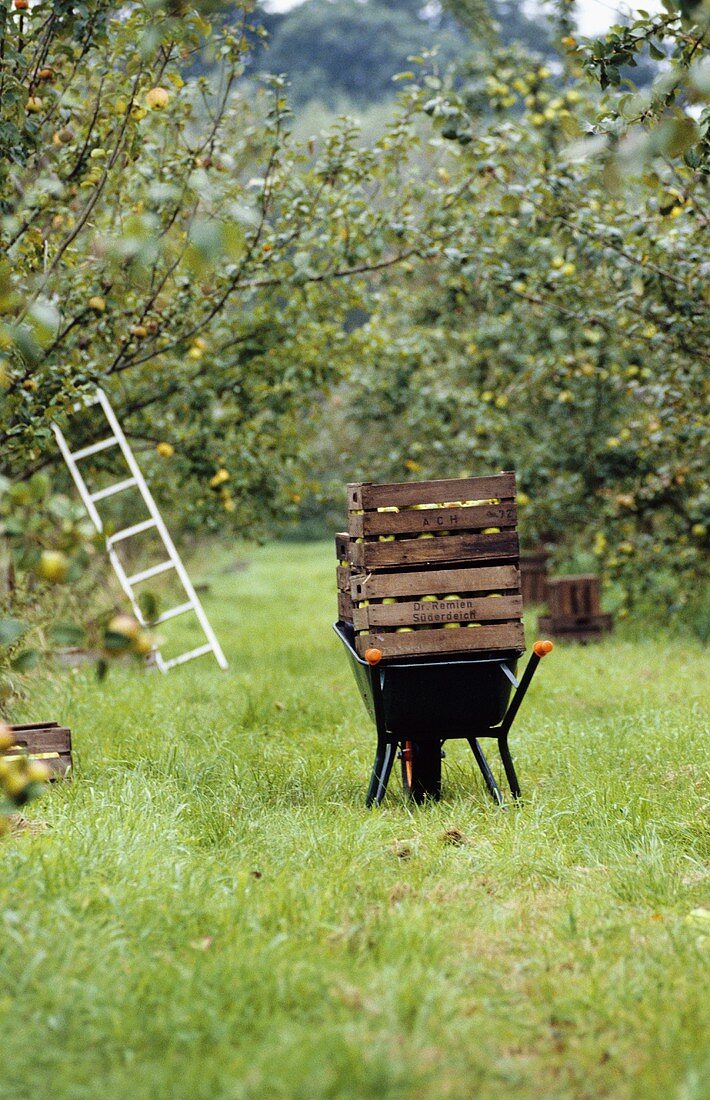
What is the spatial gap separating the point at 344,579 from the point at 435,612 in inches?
25.6

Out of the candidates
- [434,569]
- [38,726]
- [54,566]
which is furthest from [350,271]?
[54,566]

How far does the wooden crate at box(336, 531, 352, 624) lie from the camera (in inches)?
181

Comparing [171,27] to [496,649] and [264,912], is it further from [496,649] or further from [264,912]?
[264,912]

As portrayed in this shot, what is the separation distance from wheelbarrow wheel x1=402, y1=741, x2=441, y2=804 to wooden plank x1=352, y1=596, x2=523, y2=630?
0.53 metres

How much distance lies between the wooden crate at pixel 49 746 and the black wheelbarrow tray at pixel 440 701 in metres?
1.21

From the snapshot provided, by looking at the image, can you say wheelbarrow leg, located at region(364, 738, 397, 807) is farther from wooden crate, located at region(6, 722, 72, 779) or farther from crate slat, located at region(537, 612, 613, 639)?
crate slat, located at region(537, 612, 613, 639)

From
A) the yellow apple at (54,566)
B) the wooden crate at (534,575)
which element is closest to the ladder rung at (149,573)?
the wooden crate at (534,575)

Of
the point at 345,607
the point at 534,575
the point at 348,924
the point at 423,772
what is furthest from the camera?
the point at 534,575

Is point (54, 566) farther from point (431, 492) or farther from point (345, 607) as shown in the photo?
point (345, 607)

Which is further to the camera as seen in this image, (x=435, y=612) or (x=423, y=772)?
(x=423, y=772)

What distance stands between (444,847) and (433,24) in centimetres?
5278

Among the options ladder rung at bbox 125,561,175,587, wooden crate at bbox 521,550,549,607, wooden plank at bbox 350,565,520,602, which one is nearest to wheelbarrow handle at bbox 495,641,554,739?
wooden plank at bbox 350,565,520,602

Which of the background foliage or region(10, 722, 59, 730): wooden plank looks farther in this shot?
region(10, 722, 59, 730): wooden plank

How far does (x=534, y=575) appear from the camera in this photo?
37.3ft
